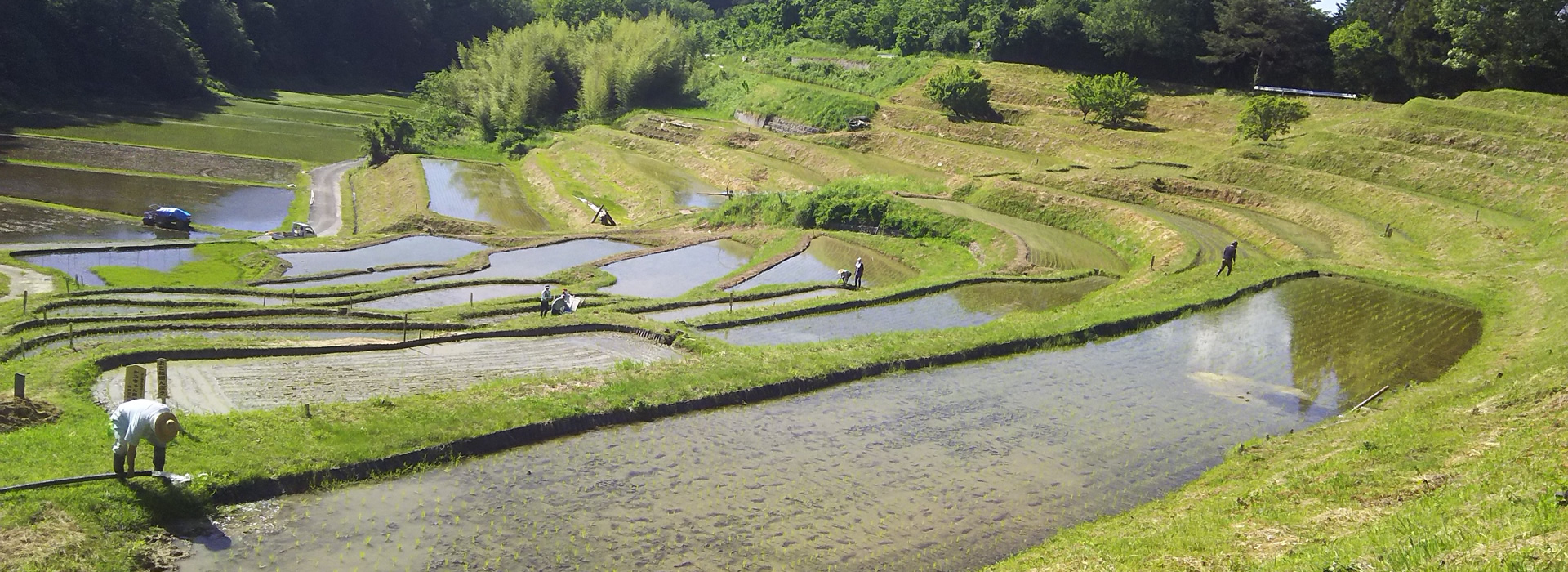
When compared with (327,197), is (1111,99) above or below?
above

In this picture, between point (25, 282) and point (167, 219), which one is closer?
point (25, 282)

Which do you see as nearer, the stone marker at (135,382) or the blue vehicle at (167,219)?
the stone marker at (135,382)

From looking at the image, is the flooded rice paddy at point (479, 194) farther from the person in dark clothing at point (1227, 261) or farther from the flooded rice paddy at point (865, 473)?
the flooded rice paddy at point (865, 473)

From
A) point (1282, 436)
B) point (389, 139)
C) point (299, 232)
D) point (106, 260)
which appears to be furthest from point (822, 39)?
point (1282, 436)

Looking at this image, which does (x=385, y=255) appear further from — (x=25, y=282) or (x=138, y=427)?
(x=138, y=427)

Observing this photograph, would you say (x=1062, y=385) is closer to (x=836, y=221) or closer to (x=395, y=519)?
(x=395, y=519)

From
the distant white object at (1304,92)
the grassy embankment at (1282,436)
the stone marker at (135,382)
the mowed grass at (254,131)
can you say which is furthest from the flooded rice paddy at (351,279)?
the distant white object at (1304,92)

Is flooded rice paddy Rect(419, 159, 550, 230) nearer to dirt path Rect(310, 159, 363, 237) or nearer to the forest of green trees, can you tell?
dirt path Rect(310, 159, 363, 237)

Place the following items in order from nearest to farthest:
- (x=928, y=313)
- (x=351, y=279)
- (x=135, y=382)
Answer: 1. (x=135, y=382)
2. (x=928, y=313)
3. (x=351, y=279)
